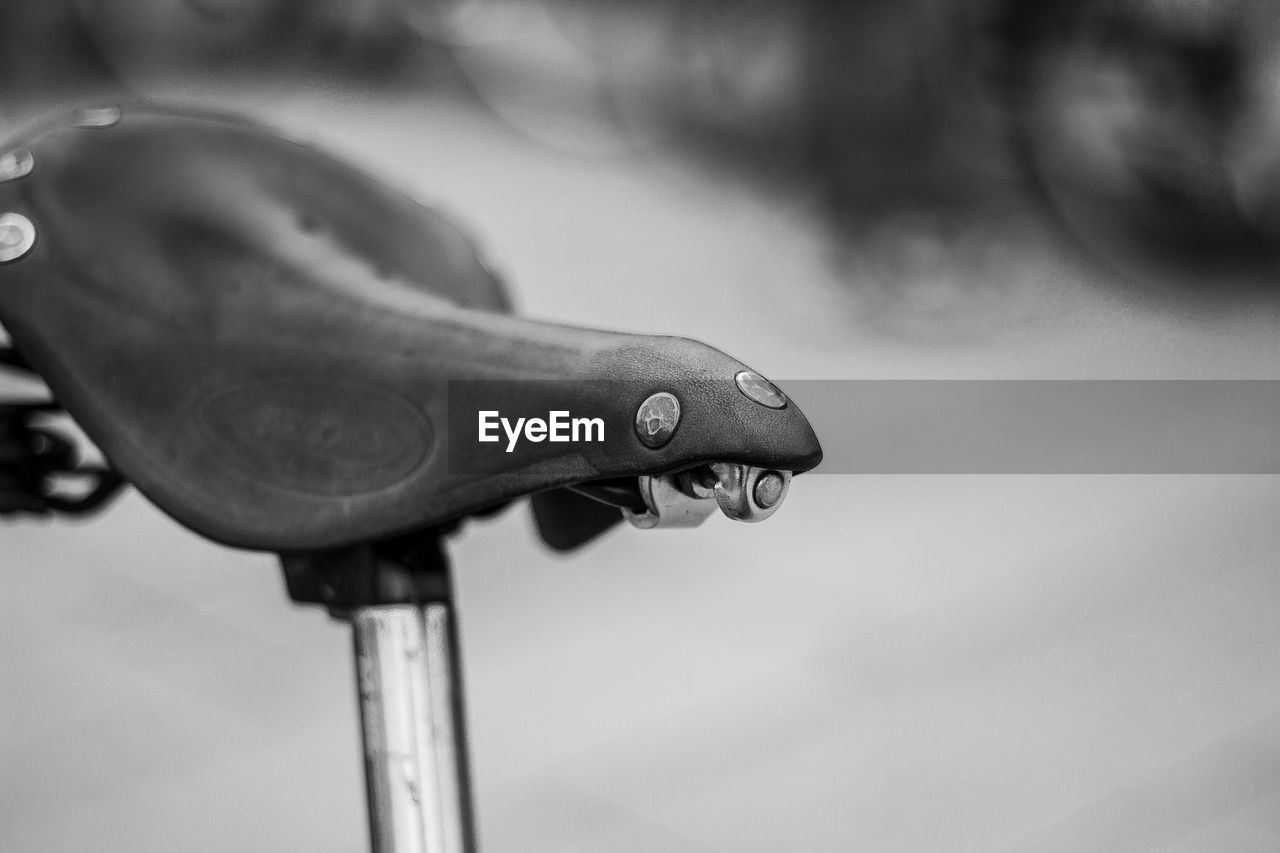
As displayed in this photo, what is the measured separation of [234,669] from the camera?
7.07ft

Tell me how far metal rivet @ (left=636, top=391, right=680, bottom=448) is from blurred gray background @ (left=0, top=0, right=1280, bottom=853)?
444mm

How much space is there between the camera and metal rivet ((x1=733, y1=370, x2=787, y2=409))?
19.6 inches

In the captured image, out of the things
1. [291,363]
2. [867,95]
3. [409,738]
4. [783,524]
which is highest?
[867,95]

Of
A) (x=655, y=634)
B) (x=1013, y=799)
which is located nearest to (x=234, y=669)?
(x=655, y=634)

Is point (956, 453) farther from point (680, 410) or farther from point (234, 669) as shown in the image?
point (680, 410)

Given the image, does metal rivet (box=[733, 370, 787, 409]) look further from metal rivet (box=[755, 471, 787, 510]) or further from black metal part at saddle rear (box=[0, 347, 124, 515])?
black metal part at saddle rear (box=[0, 347, 124, 515])

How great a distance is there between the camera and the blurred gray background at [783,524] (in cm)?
181

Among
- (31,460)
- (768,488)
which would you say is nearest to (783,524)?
(31,460)

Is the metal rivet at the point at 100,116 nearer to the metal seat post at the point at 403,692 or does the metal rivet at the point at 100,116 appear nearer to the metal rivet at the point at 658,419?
the metal seat post at the point at 403,692

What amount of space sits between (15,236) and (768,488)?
363mm

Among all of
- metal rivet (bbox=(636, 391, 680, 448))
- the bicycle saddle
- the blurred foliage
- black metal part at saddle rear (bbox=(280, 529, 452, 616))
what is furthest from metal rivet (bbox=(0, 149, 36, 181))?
the blurred foliage

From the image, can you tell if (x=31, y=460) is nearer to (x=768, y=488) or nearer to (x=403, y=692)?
(x=403, y=692)

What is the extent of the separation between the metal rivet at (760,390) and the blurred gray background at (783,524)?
18.2 inches

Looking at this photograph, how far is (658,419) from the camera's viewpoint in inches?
20.1
